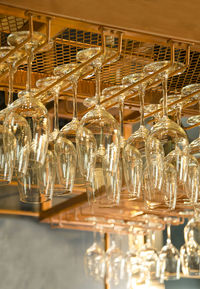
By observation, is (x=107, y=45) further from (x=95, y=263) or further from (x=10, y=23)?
(x=95, y=263)

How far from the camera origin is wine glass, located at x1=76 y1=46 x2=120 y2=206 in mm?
1222

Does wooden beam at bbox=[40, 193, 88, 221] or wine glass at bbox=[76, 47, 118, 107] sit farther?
wooden beam at bbox=[40, 193, 88, 221]

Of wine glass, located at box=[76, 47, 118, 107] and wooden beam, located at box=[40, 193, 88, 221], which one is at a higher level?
wine glass, located at box=[76, 47, 118, 107]

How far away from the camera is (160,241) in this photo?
568 centimetres

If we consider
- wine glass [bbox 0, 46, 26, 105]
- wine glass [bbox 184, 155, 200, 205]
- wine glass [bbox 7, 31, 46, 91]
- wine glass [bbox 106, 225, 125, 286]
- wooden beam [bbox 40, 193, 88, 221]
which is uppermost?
wine glass [bbox 7, 31, 46, 91]

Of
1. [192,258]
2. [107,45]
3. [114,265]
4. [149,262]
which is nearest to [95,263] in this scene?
[114,265]

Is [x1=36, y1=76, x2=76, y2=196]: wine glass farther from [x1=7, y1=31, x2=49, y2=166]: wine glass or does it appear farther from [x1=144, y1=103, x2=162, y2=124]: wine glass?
[x1=144, y1=103, x2=162, y2=124]: wine glass

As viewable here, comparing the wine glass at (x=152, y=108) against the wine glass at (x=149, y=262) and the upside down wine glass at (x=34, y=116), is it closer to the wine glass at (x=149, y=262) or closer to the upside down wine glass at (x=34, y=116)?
Answer: the upside down wine glass at (x=34, y=116)

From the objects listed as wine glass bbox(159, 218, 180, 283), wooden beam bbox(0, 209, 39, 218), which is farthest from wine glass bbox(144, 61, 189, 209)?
wooden beam bbox(0, 209, 39, 218)

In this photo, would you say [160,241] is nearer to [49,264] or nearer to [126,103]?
[49,264]

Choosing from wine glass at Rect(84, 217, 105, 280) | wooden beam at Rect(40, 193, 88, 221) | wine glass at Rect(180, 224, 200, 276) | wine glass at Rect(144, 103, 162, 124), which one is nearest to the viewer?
wine glass at Rect(144, 103, 162, 124)

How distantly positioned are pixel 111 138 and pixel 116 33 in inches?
9.0

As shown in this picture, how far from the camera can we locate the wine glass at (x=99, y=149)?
4.01ft

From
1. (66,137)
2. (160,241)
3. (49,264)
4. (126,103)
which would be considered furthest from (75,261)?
(66,137)
